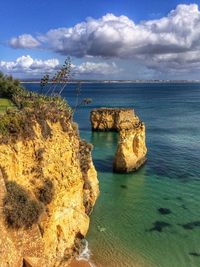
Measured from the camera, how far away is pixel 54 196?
26938mm

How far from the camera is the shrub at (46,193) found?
26078mm

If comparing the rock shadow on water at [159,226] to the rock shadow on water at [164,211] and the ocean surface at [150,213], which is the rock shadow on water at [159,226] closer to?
the ocean surface at [150,213]

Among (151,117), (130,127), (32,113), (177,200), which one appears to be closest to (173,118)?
(151,117)

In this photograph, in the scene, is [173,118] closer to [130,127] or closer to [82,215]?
[130,127]

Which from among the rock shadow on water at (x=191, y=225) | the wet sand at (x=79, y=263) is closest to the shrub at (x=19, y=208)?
the wet sand at (x=79, y=263)

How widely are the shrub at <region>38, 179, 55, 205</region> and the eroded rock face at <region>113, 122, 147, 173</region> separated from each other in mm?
26082

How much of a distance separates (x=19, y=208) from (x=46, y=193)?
10.1 feet

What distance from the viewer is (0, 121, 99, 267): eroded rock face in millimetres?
23297

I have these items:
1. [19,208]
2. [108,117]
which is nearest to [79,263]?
[19,208]

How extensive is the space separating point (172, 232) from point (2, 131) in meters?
18.6

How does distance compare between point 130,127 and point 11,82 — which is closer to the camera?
point 11,82

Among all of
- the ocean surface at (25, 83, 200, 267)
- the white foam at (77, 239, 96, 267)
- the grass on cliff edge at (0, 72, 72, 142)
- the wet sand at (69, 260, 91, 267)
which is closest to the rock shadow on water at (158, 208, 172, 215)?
the ocean surface at (25, 83, 200, 267)

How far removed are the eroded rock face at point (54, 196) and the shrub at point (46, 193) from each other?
0.35 metres

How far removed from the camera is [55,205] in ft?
89.1
